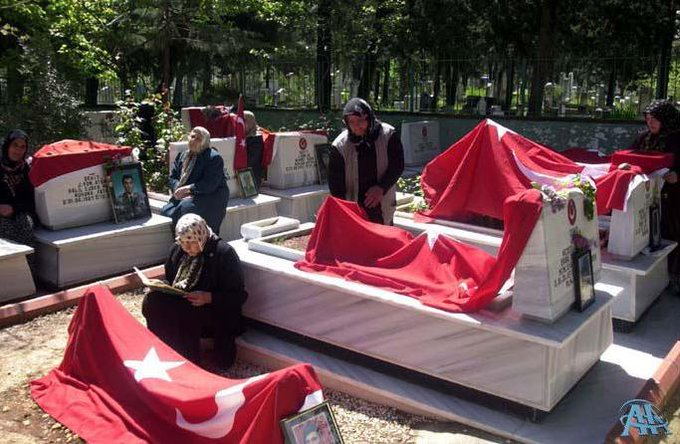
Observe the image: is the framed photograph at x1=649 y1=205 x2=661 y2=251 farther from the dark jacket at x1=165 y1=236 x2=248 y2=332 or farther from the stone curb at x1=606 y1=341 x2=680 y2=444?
the dark jacket at x1=165 y1=236 x2=248 y2=332

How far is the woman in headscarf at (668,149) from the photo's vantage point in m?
6.28

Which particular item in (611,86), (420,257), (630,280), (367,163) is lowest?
(630,280)

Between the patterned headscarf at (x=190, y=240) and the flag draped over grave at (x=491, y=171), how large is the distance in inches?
114

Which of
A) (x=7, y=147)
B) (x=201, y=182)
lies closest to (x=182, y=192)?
(x=201, y=182)

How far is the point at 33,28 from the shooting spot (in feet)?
42.2

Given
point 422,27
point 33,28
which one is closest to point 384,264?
point 33,28

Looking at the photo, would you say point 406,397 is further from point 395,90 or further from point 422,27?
point 422,27

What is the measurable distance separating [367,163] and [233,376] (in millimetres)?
2018

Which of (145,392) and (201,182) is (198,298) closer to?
(145,392)

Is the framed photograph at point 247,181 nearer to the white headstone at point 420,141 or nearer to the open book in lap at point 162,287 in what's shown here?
the open book in lap at point 162,287

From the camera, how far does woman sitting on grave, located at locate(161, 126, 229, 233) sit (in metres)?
7.20

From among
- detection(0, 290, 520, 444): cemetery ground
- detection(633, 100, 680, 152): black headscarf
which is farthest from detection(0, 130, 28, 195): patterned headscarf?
detection(633, 100, 680, 152): black headscarf

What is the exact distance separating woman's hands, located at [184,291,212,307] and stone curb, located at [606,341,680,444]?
8.64ft

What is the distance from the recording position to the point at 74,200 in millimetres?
7285
